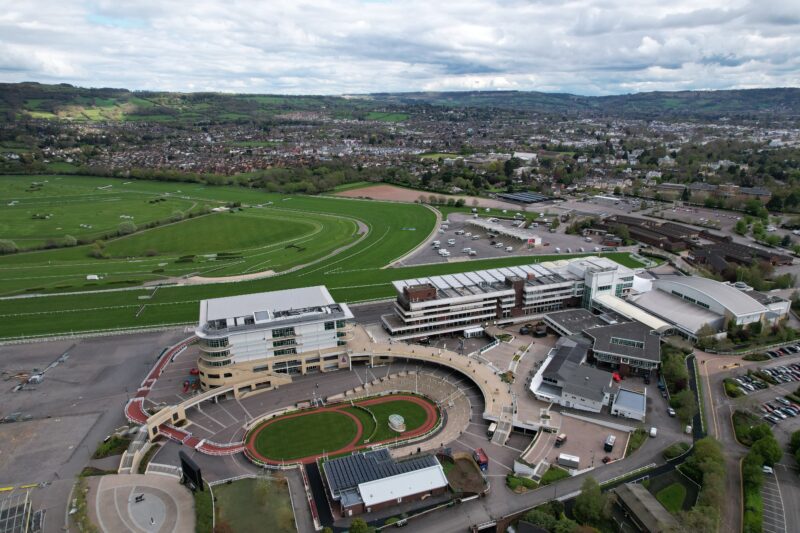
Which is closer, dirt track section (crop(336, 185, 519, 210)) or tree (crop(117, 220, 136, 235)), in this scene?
tree (crop(117, 220, 136, 235))

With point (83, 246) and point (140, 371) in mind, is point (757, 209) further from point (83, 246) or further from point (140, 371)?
point (83, 246)

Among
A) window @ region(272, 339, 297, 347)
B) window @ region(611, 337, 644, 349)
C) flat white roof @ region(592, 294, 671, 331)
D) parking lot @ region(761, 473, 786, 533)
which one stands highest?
window @ region(272, 339, 297, 347)

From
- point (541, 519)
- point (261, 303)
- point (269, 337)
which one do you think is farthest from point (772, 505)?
point (261, 303)

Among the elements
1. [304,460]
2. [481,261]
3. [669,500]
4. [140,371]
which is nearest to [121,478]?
[304,460]

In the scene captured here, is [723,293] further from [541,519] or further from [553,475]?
[541,519]

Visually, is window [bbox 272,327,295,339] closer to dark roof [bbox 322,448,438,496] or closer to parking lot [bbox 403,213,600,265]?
dark roof [bbox 322,448,438,496]

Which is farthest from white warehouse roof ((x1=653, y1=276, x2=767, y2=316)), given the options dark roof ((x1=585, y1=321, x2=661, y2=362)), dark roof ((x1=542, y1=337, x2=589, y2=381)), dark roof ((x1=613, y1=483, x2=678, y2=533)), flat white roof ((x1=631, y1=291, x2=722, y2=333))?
dark roof ((x1=613, y1=483, x2=678, y2=533))
